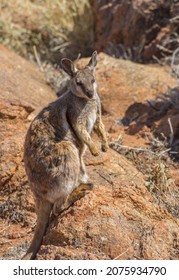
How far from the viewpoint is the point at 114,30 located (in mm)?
13445

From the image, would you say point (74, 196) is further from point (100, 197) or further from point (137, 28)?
point (137, 28)

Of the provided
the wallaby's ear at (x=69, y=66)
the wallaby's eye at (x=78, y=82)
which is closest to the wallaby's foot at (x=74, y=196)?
the wallaby's eye at (x=78, y=82)

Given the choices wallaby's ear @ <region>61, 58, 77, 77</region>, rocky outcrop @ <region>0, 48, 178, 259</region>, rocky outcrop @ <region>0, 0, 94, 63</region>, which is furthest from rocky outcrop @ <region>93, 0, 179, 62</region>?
wallaby's ear @ <region>61, 58, 77, 77</region>

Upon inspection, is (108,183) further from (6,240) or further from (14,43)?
(14,43)

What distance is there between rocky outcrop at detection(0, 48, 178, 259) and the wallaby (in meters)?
0.19

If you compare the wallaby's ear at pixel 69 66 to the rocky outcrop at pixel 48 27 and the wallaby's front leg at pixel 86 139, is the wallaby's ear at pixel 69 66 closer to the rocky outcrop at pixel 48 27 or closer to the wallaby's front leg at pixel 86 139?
the wallaby's front leg at pixel 86 139

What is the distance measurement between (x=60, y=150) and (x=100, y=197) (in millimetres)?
584

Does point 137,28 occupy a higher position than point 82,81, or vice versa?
point 82,81

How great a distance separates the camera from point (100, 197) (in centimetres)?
649

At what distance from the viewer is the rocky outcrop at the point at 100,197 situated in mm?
6156

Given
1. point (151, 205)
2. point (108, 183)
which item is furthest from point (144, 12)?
point (151, 205)

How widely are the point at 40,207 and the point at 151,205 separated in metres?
1.04

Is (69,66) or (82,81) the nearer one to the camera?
(82,81)

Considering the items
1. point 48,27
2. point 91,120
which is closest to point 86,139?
point 91,120
